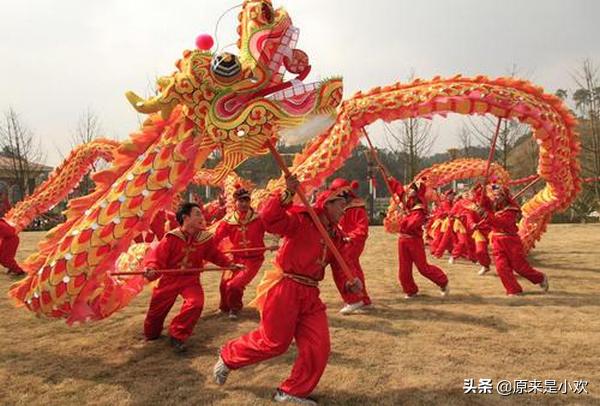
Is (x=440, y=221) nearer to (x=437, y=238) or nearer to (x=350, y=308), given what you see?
(x=437, y=238)

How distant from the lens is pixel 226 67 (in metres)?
3.46

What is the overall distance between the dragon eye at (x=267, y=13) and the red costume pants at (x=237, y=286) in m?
2.76

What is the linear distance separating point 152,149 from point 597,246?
12.4 meters

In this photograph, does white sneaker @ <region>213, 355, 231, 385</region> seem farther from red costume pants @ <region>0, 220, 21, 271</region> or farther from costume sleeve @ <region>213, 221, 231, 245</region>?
red costume pants @ <region>0, 220, 21, 271</region>

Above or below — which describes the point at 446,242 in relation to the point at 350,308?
above

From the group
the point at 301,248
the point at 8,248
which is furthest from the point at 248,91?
the point at 8,248

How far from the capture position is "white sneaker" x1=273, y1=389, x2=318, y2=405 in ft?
10.4

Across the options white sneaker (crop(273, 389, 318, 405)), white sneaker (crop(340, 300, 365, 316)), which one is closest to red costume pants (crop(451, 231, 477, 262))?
white sneaker (crop(340, 300, 365, 316))

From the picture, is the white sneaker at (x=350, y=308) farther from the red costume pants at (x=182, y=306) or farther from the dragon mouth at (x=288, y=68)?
the dragon mouth at (x=288, y=68)

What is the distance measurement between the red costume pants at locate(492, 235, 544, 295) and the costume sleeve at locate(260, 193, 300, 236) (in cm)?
444

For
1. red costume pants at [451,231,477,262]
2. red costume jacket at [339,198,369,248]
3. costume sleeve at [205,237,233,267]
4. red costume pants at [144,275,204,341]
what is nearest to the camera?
red costume pants at [144,275,204,341]

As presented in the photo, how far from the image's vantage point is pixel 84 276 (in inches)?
141

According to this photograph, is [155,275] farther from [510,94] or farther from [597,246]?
[597,246]

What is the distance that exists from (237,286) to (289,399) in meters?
2.41
